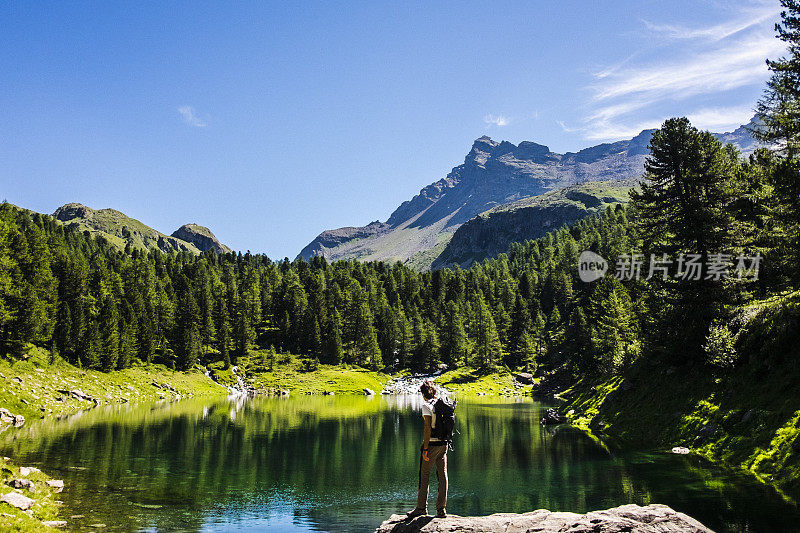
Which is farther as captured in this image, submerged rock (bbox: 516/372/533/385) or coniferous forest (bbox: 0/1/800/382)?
submerged rock (bbox: 516/372/533/385)

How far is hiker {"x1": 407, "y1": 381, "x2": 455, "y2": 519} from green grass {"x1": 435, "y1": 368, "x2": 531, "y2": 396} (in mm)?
111454

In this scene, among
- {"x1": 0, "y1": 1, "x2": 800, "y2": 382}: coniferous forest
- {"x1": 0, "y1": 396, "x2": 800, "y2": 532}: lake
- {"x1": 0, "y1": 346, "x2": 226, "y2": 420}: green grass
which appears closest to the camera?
{"x1": 0, "y1": 396, "x2": 800, "y2": 532}: lake

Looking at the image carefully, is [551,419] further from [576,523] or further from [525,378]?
[525,378]

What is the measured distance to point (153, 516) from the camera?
1032 inches

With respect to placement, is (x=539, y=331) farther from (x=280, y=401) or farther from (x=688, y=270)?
(x=688, y=270)

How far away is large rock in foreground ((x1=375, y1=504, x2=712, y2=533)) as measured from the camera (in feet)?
47.9

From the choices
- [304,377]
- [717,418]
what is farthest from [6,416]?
[304,377]

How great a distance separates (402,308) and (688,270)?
442 feet

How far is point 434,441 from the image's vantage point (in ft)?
55.0

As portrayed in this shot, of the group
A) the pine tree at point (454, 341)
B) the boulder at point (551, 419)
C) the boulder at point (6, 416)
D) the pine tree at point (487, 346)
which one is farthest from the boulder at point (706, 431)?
the pine tree at point (454, 341)

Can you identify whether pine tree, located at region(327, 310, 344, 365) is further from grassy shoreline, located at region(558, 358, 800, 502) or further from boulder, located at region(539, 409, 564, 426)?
grassy shoreline, located at region(558, 358, 800, 502)

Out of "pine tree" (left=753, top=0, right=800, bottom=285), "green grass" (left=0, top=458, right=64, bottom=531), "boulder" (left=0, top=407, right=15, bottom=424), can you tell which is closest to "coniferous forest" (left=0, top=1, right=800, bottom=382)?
"pine tree" (left=753, top=0, right=800, bottom=285)

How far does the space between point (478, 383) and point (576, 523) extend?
124091mm

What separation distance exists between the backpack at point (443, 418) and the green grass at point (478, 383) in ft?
367
